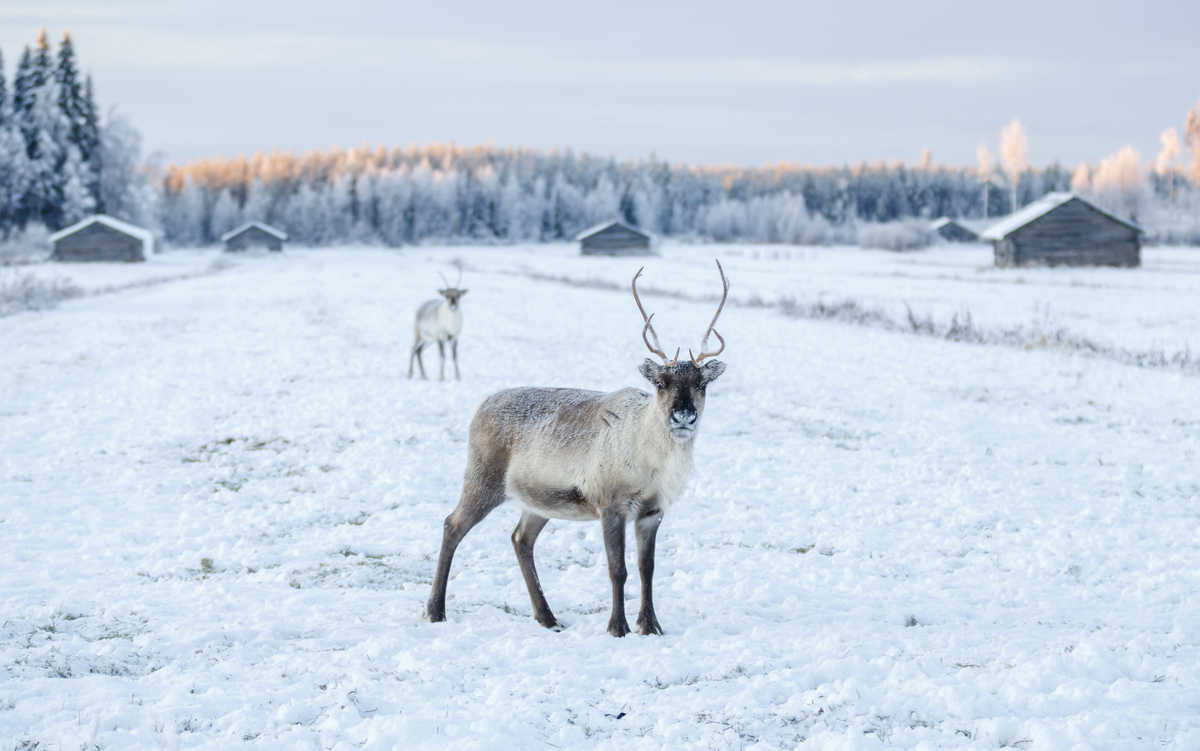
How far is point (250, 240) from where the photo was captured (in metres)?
122

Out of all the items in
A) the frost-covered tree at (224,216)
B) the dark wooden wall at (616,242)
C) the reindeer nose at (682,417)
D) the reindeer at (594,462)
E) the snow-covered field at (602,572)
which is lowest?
the snow-covered field at (602,572)

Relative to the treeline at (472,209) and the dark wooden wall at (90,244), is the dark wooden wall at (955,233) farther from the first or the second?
the dark wooden wall at (90,244)

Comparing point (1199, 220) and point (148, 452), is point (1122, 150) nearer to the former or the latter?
point (1199, 220)

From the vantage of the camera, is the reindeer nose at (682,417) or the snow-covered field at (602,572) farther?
the reindeer nose at (682,417)

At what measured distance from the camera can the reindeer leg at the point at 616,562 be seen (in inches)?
274

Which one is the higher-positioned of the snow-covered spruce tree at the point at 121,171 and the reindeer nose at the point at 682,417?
the snow-covered spruce tree at the point at 121,171

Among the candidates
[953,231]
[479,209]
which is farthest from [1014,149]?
[479,209]

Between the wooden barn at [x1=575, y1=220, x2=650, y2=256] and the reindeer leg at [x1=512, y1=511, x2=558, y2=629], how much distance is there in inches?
3870

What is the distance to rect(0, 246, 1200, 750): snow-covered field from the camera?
5621 millimetres

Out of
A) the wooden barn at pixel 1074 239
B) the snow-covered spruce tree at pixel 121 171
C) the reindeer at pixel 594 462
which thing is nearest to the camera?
the reindeer at pixel 594 462

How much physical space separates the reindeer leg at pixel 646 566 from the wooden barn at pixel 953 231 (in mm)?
121910

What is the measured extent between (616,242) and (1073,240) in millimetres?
50069

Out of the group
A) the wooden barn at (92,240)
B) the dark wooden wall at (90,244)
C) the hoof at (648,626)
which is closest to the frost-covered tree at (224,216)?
the wooden barn at (92,240)

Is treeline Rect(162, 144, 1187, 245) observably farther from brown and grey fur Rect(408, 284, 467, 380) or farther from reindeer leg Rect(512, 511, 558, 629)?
reindeer leg Rect(512, 511, 558, 629)
